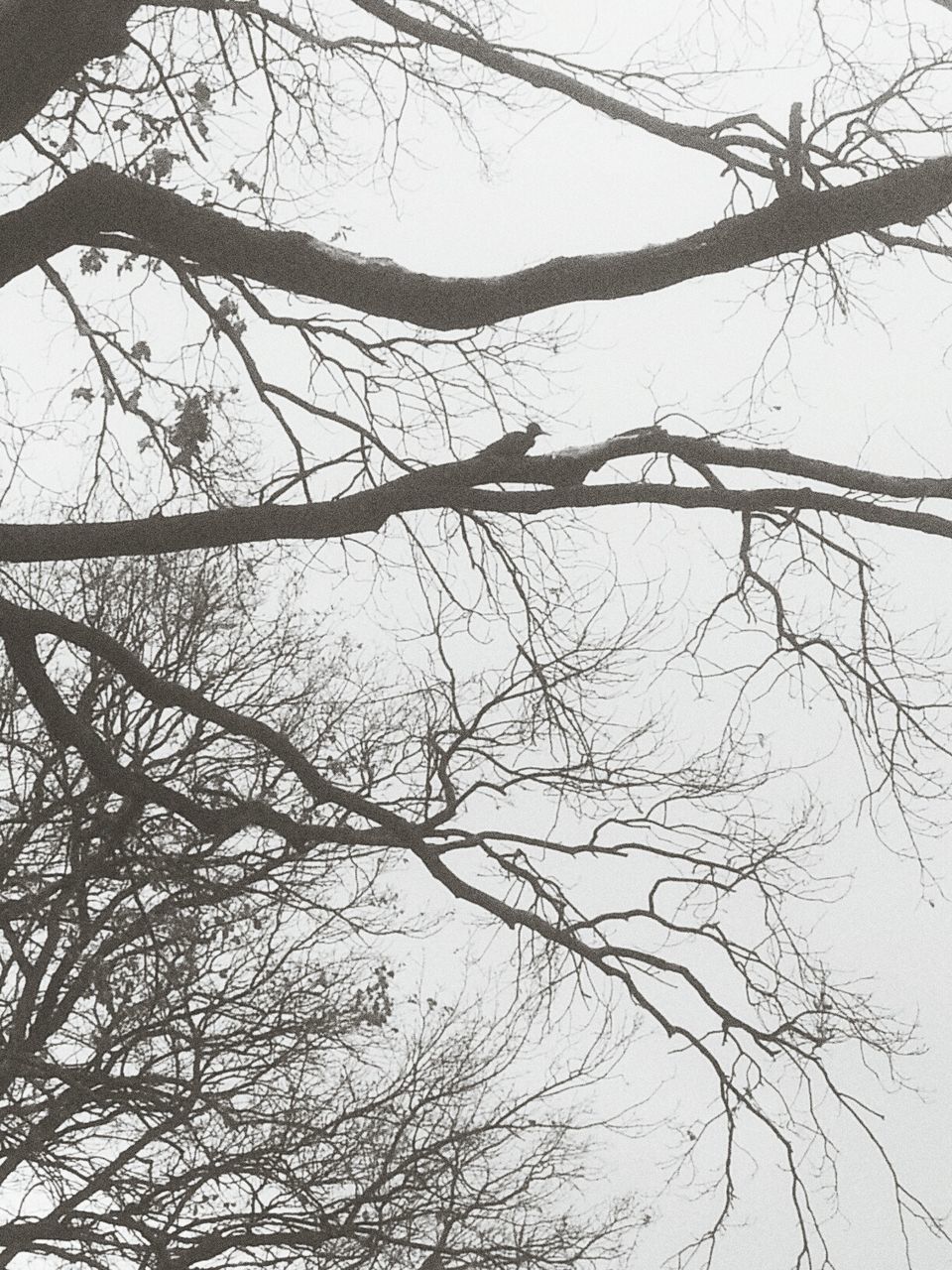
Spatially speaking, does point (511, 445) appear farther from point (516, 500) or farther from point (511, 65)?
point (511, 65)

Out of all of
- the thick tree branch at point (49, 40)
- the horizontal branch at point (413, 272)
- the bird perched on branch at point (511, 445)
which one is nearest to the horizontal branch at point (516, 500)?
the bird perched on branch at point (511, 445)

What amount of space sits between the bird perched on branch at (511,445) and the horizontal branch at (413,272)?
58cm

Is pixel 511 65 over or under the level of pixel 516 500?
over

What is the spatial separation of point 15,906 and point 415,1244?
5048mm

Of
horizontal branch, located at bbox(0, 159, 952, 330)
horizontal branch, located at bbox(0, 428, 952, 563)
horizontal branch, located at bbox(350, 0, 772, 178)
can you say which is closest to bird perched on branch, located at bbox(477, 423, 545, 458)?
horizontal branch, located at bbox(0, 428, 952, 563)

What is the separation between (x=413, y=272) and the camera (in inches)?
248

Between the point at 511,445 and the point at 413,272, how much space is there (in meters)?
0.91

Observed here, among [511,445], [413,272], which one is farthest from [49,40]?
[511,445]

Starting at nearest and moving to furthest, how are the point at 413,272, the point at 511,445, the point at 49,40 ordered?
the point at 49,40, the point at 413,272, the point at 511,445

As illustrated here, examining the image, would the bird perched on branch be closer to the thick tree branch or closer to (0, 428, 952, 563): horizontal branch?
(0, 428, 952, 563): horizontal branch

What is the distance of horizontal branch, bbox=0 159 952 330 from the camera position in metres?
5.91

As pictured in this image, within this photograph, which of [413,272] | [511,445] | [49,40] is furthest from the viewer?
[511,445]

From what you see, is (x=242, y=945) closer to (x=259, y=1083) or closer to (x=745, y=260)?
(x=259, y=1083)

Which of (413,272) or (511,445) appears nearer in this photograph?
(413,272)
